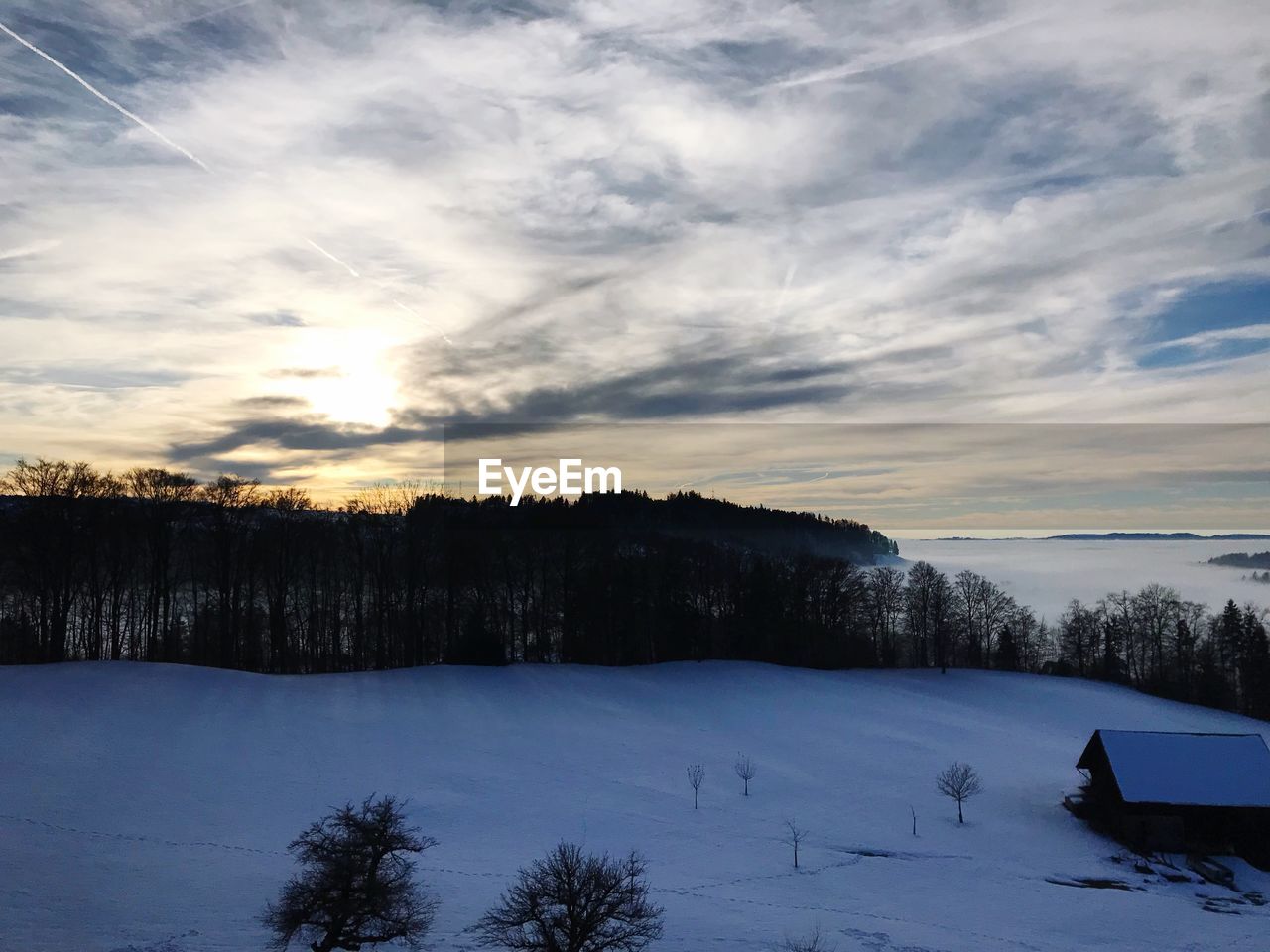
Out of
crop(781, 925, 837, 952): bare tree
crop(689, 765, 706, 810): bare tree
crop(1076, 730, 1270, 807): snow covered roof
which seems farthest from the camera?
crop(689, 765, 706, 810): bare tree

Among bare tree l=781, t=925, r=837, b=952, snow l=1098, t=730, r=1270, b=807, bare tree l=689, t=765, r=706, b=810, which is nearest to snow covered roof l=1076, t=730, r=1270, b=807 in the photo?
snow l=1098, t=730, r=1270, b=807

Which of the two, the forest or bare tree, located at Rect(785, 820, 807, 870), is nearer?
bare tree, located at Rect(785, 820, 807, 870)

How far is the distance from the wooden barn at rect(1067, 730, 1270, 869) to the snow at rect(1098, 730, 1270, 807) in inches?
1.6

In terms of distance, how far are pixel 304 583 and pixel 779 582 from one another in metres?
42.9

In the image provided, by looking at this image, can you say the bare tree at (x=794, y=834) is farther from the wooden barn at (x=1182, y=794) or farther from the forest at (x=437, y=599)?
the forest at (x=437, y=599)

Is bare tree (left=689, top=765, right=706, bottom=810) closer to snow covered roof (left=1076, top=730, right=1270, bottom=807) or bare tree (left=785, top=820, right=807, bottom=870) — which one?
bare tree (left=785, top=820, right=807, bottom=870)

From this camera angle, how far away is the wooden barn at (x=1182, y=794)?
1350 inches

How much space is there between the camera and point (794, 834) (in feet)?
104

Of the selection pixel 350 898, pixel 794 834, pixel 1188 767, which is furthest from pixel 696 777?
pixel 1188 767

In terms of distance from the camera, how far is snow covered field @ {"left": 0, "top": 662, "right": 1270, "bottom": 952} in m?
23.8

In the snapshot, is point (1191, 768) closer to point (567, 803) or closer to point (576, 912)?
point (567, 803)

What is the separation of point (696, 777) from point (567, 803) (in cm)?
649

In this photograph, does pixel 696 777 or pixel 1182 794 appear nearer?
pixel 1182 794

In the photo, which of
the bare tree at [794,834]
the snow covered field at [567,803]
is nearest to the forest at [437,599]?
the snow covered field at [567,803]
